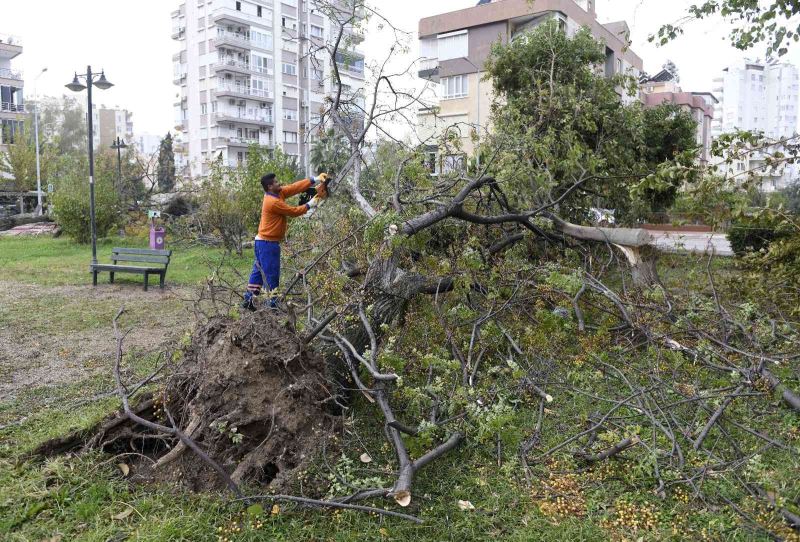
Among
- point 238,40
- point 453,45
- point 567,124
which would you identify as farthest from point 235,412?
point 238,40

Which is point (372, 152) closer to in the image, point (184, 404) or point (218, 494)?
point (184, 404)

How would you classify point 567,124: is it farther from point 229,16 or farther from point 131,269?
point 229,16

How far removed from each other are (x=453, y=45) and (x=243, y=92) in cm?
2395

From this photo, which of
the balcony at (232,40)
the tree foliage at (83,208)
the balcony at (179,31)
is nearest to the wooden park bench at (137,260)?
the tree foliage at (83,208)

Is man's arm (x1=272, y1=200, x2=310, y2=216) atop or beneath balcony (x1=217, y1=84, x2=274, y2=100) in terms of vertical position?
beneath

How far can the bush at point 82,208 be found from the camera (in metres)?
17.2

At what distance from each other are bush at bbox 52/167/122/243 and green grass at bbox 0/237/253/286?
1.45 feet

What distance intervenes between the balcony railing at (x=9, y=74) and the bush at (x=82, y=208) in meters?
32.7

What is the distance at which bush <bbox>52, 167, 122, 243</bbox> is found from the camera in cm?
1720

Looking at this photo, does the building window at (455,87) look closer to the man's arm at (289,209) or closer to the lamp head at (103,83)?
the lamp head at (103,83)

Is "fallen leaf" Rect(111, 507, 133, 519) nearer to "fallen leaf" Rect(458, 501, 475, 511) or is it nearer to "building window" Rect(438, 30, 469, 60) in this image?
"fallen leaf" Rect(458, 501, 475, 511)

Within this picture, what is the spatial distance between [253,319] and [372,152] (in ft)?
16.1

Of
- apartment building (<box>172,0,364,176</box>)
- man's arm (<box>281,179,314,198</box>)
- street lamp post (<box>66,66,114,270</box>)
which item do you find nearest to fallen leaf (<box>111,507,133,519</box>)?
man's arm (<box>281,179,314,198</box>)

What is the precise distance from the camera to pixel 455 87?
28.8 m
